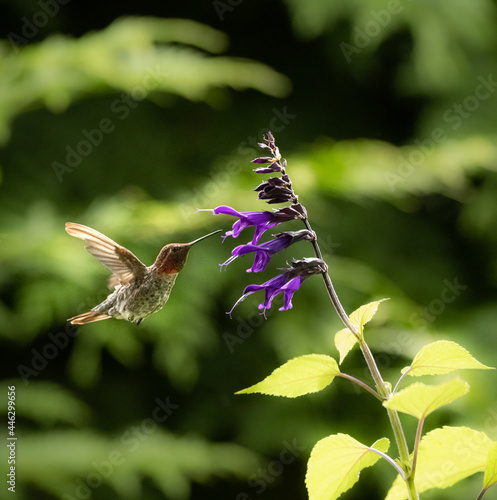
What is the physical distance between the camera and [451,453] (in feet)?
2.02

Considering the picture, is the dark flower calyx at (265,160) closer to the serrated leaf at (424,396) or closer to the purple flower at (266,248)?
the purple flower at (266,248)

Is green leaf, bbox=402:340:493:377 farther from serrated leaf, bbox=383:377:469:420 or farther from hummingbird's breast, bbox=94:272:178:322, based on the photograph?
hummingbird's breast, bbox=94:272:178:322

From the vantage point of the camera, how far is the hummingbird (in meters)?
0.72

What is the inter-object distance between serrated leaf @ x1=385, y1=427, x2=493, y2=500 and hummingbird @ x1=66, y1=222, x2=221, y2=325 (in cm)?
31

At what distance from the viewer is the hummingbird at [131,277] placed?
0.72 m

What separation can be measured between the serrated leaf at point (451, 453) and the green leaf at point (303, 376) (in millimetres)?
112

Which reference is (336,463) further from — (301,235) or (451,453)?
(301,235)

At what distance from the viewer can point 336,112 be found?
4.27 meters

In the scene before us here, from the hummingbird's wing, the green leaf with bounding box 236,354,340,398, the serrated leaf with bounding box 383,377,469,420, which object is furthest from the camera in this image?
the hummingbird's wing

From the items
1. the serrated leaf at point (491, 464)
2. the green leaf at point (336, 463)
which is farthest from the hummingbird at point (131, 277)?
the serrated leaf at point (491, 464)

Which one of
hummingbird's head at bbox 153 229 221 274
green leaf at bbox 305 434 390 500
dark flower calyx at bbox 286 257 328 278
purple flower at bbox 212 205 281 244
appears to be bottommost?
green leaf at bbox 305 434 390 500

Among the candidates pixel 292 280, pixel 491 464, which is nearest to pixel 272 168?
pixel 292 280

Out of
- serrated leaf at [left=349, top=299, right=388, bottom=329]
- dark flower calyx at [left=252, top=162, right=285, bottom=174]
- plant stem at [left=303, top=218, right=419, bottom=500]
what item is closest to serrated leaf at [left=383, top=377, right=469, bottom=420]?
plant stem at [left=303, top=218, right=419, bottom=500]

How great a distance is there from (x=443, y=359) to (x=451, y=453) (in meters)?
0.09
